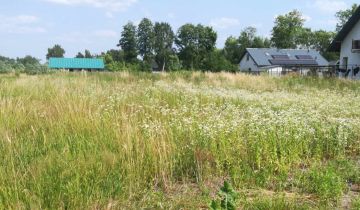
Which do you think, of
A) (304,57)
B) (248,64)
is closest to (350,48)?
(304,57)

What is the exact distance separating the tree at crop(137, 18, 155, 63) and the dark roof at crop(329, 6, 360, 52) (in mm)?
56563

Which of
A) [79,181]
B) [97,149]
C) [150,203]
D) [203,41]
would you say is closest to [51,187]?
[79,181]

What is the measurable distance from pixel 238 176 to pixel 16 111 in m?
3.93

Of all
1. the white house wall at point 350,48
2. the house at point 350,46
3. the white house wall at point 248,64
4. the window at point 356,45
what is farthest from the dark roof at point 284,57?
the window at point 356,45

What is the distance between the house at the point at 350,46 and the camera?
37153 millimetres

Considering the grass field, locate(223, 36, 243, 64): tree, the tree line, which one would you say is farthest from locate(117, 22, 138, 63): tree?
the grass field

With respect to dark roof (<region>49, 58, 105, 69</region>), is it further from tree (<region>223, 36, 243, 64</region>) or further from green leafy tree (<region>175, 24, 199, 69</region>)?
tree (<region>223, 36, 243, 64</region>)

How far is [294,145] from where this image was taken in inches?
215

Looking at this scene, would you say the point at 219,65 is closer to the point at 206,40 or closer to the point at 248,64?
the point at 248,64

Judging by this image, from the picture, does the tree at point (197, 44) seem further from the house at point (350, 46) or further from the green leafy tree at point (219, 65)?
the house at point (350, 46)

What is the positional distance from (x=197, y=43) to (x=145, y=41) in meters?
20.4

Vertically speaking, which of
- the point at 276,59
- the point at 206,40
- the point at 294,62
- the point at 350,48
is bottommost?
the point at 294,62

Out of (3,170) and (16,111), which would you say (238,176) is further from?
(16,111)

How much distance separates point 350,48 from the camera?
38781mm
